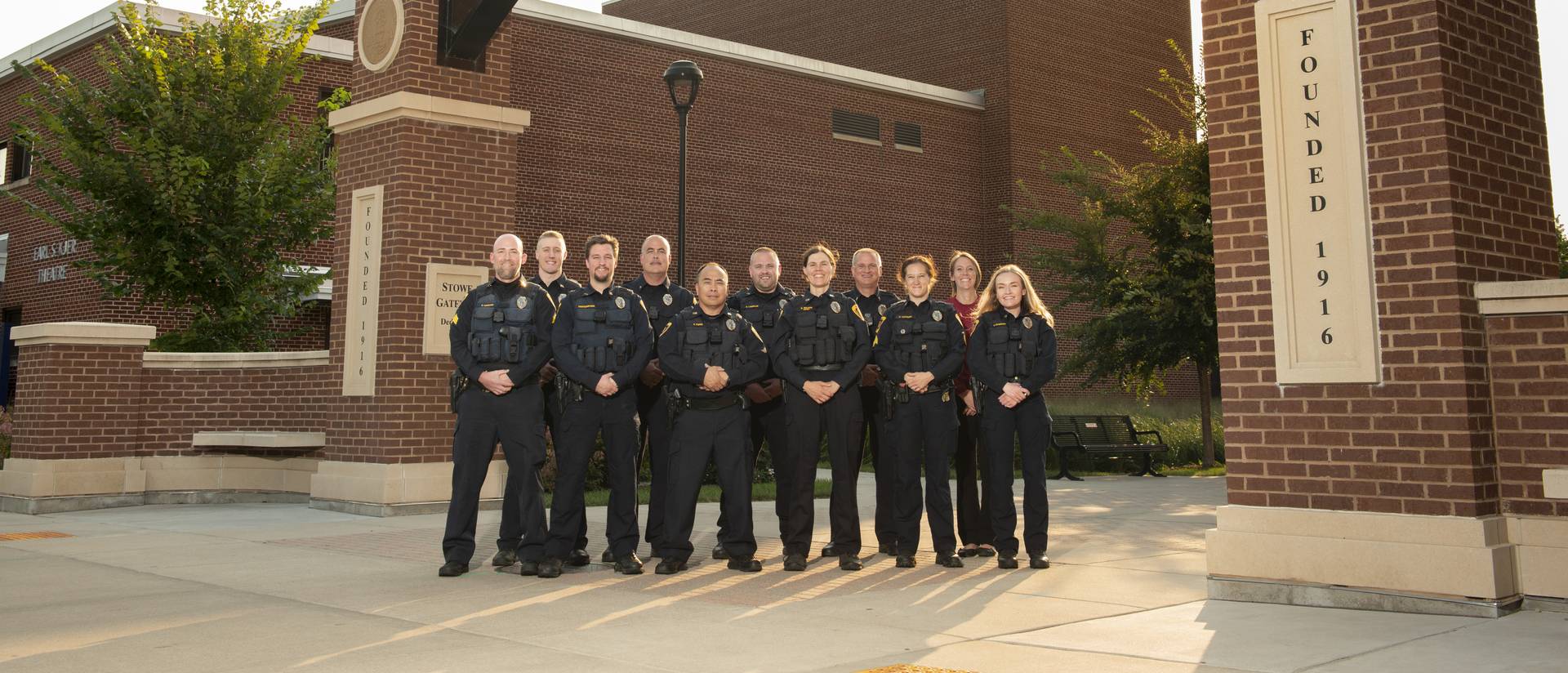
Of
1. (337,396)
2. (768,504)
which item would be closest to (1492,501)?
(768,504)

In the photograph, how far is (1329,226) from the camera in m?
6.53

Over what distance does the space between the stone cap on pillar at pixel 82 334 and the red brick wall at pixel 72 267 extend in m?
7.06

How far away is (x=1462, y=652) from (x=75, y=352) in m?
12.7

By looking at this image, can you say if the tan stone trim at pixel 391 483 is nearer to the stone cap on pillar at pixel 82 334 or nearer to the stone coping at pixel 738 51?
the stone cap on pillar at pixel 82 334

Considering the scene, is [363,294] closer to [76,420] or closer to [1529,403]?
[76,420]

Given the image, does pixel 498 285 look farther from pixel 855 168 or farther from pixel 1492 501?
pixel 855 168

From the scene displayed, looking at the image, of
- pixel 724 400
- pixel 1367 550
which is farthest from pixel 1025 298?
pixel 1367 550

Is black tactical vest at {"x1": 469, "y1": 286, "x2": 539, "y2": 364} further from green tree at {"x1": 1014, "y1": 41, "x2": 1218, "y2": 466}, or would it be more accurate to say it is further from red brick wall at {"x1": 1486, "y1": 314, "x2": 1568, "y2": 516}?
green tree at {"x1": 1014, "y1": 41, "x2": 1218, "y2": 466}

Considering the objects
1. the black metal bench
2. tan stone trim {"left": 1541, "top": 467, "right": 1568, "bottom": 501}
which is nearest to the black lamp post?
the black metal bench

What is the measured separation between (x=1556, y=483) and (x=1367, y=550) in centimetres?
94

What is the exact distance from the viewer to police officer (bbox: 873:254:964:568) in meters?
8.12

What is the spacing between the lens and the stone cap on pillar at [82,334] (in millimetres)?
12797

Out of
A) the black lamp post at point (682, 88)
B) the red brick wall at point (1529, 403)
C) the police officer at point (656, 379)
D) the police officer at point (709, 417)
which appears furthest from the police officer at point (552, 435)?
Result: the black lamp post at point (682, 88)

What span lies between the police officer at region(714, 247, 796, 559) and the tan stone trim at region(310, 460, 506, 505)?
3.73m
